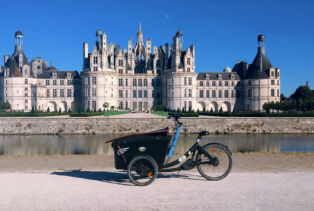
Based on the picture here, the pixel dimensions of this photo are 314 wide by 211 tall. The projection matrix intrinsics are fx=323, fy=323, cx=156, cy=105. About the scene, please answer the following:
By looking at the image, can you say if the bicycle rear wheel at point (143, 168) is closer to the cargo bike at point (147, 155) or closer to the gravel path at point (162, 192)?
the cargo bike at point (147, 155)

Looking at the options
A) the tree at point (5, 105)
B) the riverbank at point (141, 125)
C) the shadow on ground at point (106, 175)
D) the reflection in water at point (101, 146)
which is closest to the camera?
the shadow on ground at point (106, 175)

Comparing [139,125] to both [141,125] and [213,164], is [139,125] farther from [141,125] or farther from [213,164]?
[213,164]

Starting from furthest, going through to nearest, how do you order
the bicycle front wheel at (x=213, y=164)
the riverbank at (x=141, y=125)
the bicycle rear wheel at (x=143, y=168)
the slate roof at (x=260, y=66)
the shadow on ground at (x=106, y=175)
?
the slate roof at (x=260, y=66) < the riverbank at (x=141, y=125) < the shadow on ground at (x=106, y=175) < the bicycle front wheel at (x=213, y=164) < the bicycle rear wheel at (x=143, y=168)

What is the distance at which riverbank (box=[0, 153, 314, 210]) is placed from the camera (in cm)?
546

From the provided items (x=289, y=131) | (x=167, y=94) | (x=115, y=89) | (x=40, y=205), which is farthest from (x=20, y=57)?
(x=40, y=205)

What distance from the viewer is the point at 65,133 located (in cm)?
3203

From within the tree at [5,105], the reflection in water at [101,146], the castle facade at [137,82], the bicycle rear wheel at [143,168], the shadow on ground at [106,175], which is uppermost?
the castle facade at [137,82]

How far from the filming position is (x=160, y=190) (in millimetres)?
6391

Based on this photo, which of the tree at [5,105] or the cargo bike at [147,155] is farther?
the tree at [5,105]

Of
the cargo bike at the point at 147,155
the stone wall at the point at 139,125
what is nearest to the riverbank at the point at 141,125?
the stone wall at the point at 139,125

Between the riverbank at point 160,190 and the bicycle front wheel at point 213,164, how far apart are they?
194mm

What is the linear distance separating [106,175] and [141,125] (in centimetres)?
2437

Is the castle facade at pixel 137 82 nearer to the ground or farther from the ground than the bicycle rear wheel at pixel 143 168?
farther from the ground

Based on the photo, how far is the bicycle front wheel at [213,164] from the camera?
728 centimetres
